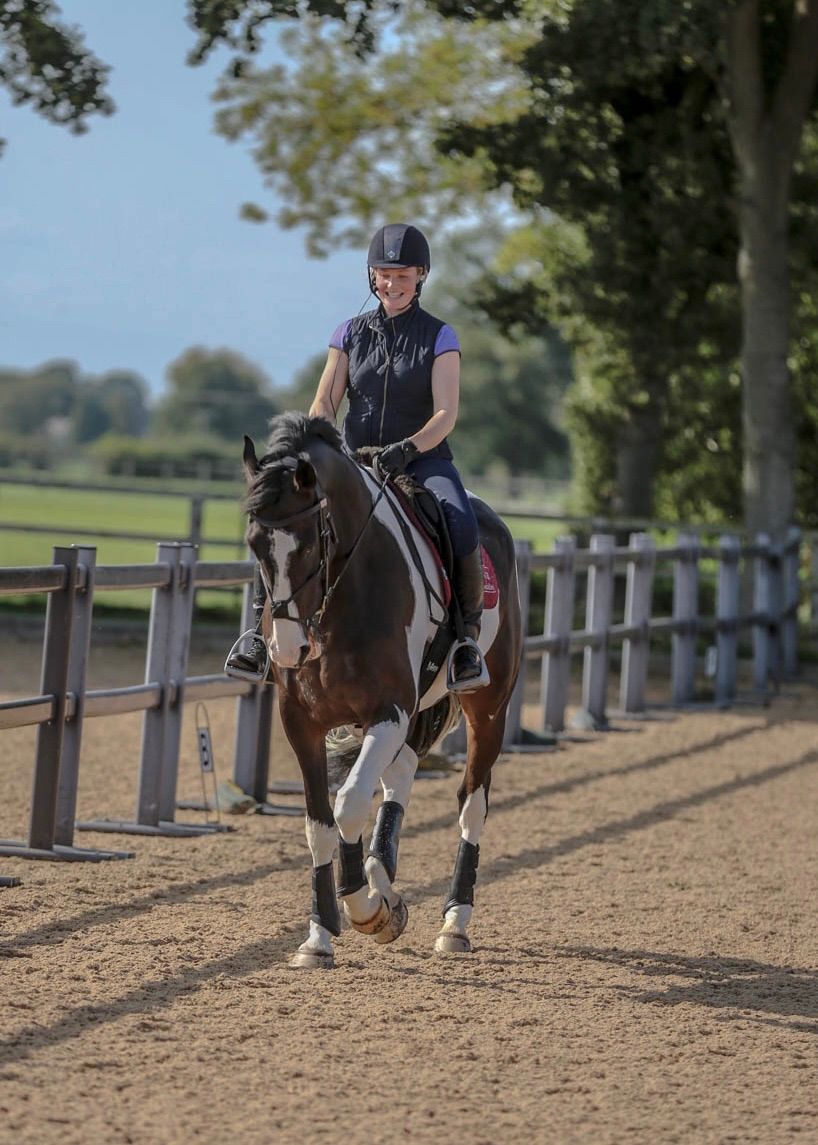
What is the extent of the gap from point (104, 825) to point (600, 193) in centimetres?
1326

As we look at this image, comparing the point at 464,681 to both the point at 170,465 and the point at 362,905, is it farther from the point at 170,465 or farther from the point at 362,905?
the point at 170,465

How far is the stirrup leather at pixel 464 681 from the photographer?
662cm

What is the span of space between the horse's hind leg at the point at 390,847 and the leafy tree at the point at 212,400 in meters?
139

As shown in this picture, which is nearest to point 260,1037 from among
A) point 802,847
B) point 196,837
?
point 196,837

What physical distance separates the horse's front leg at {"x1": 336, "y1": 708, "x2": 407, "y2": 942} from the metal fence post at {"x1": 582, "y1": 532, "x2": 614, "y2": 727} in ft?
26.9

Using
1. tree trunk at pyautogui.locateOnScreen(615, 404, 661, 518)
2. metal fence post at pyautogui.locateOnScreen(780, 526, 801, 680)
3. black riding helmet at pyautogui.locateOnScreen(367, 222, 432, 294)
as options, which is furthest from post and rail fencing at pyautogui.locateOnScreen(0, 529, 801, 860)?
tree trunk at pyautogui.locateOnScreen(615, 404, 661, 518)

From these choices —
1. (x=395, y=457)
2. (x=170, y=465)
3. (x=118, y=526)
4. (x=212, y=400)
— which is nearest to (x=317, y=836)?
(x=395, y=457)

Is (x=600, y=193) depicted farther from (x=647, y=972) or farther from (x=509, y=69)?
(x=647, y=972)

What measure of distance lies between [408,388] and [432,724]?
4.54 feet

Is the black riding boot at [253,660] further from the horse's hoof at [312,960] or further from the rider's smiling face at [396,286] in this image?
the rider's smiling face at [396,286]

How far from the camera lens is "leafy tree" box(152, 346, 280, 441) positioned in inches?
6432

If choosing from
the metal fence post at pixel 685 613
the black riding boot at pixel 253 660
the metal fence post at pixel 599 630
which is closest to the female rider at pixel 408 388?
the black riding boot at pixel 253 660

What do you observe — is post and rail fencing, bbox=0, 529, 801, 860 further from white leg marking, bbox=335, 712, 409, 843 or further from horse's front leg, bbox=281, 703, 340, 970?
white leg marking, bbox=335, 712, 409, 843

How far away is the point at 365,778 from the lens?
590 cm
